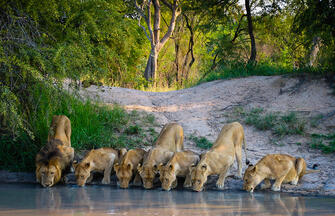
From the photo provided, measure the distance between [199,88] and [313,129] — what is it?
19.3ft

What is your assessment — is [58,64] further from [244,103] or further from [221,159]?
[244,103]

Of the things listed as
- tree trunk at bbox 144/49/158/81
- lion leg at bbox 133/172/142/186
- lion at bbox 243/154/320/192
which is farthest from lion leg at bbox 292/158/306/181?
tree trunk at bbox 144/49/158/81

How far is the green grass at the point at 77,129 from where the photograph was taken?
1013cm

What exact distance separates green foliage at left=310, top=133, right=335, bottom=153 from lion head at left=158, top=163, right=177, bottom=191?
163 inches

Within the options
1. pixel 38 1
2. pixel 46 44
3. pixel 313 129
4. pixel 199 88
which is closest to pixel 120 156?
pixel 46 44

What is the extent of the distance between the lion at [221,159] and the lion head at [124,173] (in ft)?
4.27

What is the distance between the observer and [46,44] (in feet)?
32.8

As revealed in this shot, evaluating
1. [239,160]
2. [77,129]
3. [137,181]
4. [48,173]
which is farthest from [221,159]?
[77,129]

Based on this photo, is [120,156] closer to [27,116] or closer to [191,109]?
[27,116]

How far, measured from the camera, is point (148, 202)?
23.9ft

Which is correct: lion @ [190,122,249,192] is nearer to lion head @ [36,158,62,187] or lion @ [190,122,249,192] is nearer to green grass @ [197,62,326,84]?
lion head @ [36,158,62,187]

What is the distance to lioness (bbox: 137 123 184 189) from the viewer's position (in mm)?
8812

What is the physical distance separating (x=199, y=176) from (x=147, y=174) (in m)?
1.07

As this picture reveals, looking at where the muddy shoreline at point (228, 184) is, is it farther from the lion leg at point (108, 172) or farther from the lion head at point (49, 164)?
the lion head at point (49, 164)
